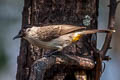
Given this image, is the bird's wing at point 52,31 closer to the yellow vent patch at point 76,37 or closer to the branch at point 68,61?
the yellow vent patch at point 76,37

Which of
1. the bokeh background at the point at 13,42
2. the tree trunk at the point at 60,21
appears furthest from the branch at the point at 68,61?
the bokeh background at the point at 13,42

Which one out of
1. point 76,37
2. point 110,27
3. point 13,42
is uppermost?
point 110,27

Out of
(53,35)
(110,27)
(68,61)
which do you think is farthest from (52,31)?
(110,27)

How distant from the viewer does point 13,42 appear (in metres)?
9.22

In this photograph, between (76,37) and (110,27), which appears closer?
(110,27)

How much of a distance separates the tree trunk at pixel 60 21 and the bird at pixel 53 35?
6 centimetres

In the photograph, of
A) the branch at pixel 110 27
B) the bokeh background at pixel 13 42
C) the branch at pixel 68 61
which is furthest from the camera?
the bokeh background at pixel 13 42

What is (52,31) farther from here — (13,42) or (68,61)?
(13,42)

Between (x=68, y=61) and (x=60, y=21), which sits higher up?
(x=60, y=21)

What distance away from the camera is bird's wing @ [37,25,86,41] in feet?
14.9

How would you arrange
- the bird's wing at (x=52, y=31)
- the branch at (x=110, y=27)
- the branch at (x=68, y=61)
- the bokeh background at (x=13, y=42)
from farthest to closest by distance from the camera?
the bokeh background at (x=13, y=42), the bird's wing at (x=52, y=31), the branch at (x=110, y=27), the branch at (x=68, y=61)

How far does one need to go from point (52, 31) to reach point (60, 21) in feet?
0.79

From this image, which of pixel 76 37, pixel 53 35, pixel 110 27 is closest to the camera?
pixel 110 27

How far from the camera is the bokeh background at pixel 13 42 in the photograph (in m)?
8.74
